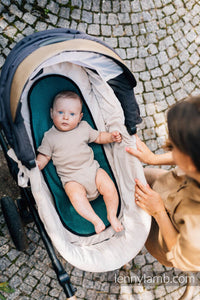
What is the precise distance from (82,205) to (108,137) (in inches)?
26.6

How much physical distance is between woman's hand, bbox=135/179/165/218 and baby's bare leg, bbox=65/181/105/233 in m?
0.43

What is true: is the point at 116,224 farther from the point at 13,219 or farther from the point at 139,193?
the point at 13,219

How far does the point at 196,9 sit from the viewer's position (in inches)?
157

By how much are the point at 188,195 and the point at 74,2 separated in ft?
9.21

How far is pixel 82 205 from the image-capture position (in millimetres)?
2684

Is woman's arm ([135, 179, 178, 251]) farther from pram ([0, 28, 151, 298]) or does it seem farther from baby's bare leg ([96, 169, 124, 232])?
baby's bare leg ([96, 169, 124, 232])

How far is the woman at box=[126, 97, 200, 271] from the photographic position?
1524 millimetres

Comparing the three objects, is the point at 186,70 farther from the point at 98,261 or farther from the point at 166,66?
the point at 98,261

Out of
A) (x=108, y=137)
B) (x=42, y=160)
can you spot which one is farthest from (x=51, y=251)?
(x=108, y=137)

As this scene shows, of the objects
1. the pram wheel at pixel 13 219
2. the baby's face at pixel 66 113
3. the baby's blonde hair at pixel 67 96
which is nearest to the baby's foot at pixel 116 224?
the pram wheel at pixel 13 219

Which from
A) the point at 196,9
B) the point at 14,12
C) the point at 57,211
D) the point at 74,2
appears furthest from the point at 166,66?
the point at 57,211

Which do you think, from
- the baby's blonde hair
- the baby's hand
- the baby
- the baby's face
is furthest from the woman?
the baby's blonde hair

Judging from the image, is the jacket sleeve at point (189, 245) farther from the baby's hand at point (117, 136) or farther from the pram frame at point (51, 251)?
the baby's hand at point (117, 136)

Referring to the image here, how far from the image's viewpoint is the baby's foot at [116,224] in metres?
2.65
